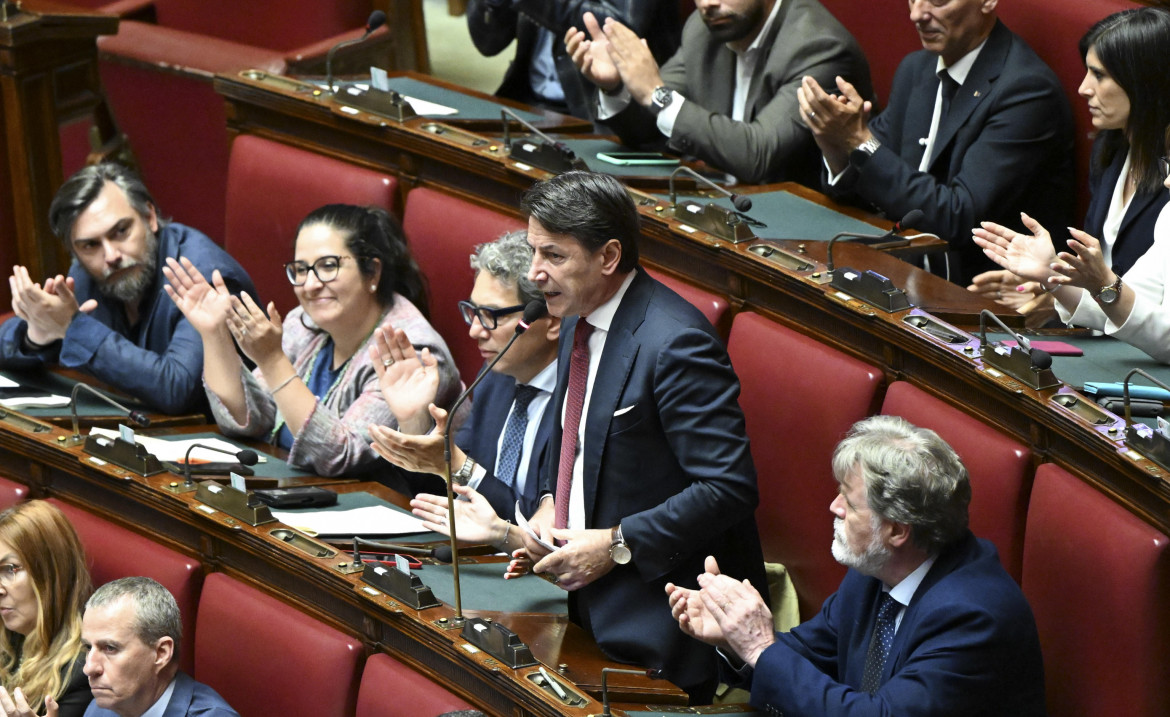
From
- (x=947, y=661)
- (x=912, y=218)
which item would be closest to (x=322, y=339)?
(x=912, y=218)

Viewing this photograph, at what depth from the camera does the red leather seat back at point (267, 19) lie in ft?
9.18

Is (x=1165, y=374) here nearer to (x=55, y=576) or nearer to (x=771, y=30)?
(x=771, y=30)

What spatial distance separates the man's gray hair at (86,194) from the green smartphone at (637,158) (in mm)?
557

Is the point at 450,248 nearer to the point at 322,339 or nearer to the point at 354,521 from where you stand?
the point at 322,339

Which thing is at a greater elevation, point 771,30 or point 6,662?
point 771,30

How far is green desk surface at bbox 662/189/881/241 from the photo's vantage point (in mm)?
1642

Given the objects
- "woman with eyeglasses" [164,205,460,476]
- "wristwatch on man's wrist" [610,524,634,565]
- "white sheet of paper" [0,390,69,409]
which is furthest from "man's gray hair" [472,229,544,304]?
"white sheet of paper" [0,390,69,409]

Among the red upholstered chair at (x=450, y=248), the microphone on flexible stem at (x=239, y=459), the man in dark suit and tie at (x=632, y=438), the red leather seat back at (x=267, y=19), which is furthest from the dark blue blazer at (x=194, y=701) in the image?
the red leather seat back at (x=267, y=19)

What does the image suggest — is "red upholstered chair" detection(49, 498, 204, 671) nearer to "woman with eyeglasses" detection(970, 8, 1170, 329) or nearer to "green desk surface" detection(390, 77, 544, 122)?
"green desk surface" detection(390, 77, 544, 122)

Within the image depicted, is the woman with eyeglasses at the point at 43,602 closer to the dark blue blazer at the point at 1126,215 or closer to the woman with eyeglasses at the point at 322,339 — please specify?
the woman with eyeglasses at the point at 322,339

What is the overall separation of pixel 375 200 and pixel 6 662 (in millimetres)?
698

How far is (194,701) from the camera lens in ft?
4.47

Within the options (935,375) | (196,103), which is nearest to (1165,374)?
(935,375)

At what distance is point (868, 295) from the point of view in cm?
143
